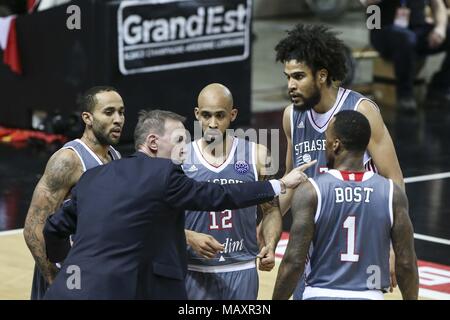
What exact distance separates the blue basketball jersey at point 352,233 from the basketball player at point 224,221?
38.0 inches

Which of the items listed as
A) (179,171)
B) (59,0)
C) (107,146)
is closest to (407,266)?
(179,171)

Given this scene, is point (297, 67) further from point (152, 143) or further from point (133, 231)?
point (133, 231)

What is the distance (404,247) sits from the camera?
5.98m

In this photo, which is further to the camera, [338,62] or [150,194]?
[338,62]

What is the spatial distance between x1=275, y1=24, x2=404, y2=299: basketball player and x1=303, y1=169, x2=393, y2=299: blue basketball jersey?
1.03 m

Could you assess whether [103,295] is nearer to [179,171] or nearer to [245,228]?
[179,171]

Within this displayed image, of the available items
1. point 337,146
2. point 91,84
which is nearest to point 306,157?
point 337,146

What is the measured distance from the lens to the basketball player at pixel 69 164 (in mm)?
6789

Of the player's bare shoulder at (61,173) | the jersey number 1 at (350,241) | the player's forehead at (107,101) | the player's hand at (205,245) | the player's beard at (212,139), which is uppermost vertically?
the player's forehead at (107,101)

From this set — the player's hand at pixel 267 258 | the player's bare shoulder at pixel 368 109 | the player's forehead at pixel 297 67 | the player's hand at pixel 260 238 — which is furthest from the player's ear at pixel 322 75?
the player's hand at pixel 267 258

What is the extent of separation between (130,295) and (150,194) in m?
0.51

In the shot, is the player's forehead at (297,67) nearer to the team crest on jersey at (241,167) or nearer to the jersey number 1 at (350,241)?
the team crest on jersey at (241,167)

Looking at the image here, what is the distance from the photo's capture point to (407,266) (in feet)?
19.8

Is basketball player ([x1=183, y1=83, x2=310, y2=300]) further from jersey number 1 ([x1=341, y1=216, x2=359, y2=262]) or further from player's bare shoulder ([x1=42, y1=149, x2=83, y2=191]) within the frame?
jersey number 1 ([x1=341, y1=216, x2=359, y2=262])
